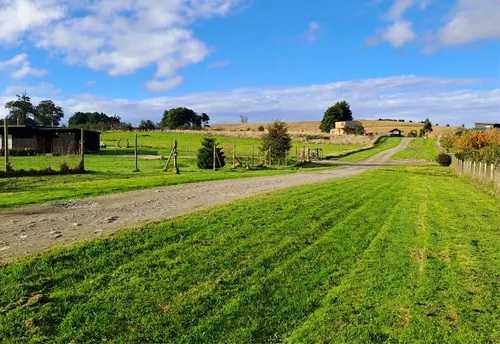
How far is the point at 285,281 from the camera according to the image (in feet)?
24.3

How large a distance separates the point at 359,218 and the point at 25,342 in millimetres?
9307

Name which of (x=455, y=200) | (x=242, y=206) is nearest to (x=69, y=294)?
(x=242, y=206)

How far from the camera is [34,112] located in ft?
452

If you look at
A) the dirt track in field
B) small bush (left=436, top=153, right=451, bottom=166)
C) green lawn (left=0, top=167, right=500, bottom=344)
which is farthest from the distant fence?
small bush (left=436, top=153, right=451, bottom=166)

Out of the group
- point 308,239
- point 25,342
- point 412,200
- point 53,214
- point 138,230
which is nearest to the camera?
point 25,342

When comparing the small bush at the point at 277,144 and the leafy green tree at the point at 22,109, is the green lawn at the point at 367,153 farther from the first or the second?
the leafy green tree at the point at 22,109

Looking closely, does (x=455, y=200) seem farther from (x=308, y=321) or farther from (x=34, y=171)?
(x=34, y=171)

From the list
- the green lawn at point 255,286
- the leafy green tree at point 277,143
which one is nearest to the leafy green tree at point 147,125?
the leafy green tree at point 277,143

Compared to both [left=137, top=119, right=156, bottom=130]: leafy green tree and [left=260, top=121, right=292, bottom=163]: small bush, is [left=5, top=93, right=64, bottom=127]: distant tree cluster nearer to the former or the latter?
[left=137, top=119, right=156, bottom=130]: leafy green tree

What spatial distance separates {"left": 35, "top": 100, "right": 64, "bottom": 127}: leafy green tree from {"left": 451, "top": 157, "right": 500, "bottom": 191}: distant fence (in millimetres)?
128948

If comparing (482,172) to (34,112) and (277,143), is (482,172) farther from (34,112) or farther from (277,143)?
(34,112)

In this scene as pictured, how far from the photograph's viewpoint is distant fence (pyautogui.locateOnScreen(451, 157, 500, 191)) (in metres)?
23.1

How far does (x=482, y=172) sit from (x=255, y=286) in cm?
2385

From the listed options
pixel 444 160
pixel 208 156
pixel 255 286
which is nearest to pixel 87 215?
pixel 255 286
